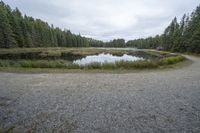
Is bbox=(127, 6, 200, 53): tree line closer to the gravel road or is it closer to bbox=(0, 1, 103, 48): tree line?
the gravel road

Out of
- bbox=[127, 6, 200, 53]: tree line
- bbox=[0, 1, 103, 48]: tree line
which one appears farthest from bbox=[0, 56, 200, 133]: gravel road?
bbox=[0, 1, 103, 48]: tree line

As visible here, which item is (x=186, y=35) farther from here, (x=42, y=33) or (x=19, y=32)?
(x=42, y=33)

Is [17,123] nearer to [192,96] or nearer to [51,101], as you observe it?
[51,101]

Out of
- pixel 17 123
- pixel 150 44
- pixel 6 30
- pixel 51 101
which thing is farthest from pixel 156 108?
pixel 150 44

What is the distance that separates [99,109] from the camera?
431 centimetres

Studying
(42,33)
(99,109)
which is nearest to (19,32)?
(42,33)

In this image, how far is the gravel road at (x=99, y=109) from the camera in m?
3.38

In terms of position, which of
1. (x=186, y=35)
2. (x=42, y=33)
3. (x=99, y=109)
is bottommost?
(x=99, y=109)

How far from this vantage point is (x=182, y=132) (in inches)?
126

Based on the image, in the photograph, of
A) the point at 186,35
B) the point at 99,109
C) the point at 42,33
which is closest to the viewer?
the point at 99,109

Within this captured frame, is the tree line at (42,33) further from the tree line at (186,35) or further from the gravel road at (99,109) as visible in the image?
the gravel road at (99,109)

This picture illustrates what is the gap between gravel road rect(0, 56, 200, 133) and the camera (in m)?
3.38

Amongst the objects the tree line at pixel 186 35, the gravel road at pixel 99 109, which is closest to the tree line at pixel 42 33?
the tree line at pixel 186 35

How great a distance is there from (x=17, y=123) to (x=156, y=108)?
158 inches
